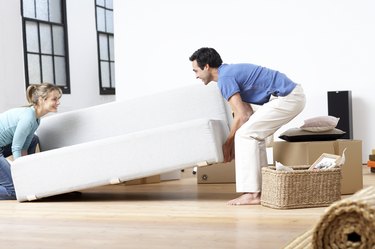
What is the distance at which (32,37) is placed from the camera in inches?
359

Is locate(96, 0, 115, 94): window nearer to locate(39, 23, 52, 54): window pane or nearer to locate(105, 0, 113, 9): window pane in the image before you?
locate(105, 0, 113, 9): window pane

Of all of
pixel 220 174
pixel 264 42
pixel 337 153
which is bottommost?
pixel 220 174

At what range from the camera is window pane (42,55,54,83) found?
368 inches

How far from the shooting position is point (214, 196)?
5.05 m

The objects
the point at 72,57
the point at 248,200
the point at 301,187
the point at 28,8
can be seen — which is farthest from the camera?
the point at 72,57

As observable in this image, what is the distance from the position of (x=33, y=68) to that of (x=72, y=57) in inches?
36.9

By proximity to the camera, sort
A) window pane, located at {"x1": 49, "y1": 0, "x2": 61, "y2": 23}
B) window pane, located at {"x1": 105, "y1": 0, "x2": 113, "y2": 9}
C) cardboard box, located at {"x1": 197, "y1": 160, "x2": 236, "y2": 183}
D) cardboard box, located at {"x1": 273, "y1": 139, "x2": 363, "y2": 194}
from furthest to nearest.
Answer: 1. window pane, located at {"x1": 105, "y1": 0, "x2": 113, "y2": 9}
2. window pane, located at {"x1": 49, "y1": 0, "x2": 61, "y2": 23}
3. cardboard box, located at {"x1": 197, "y1": 160, "x2": 236, "y2": 183}
4. cardboard box, located at {"x1": 273, "y1": 139, "x2": 363, "y2": 194}

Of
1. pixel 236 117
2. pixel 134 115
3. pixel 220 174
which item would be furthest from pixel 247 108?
pixel 220 174

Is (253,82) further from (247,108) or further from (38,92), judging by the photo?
(38,92)

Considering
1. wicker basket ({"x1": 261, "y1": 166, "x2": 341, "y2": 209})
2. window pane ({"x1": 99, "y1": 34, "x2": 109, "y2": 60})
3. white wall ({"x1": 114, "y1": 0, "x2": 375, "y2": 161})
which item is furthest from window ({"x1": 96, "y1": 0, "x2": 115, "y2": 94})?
wicker basket ({"x1": 261, "y1": 166, "x2": 341, "y2": 209})

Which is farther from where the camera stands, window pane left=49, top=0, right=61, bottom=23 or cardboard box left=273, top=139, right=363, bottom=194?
window pane left=49, top=0, right=61, bottom=23

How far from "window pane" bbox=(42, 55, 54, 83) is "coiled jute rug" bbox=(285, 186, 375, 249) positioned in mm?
7801

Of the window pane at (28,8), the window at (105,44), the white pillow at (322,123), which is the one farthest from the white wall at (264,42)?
the window at (105,44)

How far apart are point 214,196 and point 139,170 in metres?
0.66
